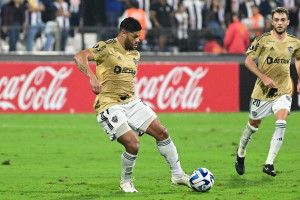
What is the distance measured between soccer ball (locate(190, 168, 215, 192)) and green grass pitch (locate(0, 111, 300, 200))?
0.09m

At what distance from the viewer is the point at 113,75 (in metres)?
11.2

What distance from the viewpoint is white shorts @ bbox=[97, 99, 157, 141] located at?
1098 cm

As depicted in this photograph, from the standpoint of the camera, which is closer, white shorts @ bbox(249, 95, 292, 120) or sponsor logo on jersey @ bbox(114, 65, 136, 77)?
sponsor logo on jersey @ bbox(114, 65, 136, 77)

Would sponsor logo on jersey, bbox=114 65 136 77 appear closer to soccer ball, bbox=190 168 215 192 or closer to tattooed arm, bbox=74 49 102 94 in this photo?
tattooed arm, bbox=74 49 102 94

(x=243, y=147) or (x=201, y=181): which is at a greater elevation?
(x=201, y=181)

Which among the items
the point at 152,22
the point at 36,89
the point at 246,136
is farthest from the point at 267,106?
Answer: the point at 152,22

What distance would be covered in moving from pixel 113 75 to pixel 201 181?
1.73m

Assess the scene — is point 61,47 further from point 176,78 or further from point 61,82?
point 176,78

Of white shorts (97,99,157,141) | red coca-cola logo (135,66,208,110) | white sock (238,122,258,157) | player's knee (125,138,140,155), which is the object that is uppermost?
white shorts (97,99,157,141)

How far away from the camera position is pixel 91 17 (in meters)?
25.7

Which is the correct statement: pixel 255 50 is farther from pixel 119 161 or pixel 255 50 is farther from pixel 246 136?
pixel 119 161

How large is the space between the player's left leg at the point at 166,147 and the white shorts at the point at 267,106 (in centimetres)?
233

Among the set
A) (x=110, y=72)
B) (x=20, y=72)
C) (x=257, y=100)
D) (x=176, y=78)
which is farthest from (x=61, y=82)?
(x=110, y=72)

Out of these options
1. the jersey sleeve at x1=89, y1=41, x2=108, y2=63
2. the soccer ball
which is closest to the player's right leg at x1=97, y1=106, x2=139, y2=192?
the jersey sleeve at x1=89, y1=41, x2=108, y2=63
